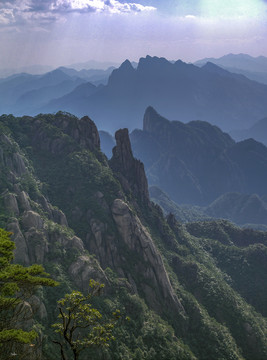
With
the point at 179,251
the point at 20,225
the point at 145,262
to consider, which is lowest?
the point at 179,251

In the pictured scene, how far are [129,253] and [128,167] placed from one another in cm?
3405

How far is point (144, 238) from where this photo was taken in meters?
71.3

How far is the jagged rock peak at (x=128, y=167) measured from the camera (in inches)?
3821

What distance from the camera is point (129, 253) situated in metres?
69.9

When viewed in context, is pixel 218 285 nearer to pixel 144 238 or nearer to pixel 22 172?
pixel 144 238

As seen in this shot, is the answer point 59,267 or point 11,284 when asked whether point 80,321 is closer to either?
point 11,284

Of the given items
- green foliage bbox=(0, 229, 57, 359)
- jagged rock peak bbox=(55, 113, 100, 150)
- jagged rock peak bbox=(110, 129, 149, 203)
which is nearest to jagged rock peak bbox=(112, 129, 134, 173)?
jagged rock peak bbox=(110, 129, 149, 203)

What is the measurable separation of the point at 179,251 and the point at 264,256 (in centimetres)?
3372

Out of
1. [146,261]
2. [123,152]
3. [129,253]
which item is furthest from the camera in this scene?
[123,152]

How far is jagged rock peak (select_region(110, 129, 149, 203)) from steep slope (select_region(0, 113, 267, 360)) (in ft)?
0.93

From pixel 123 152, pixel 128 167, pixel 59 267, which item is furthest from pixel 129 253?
pixel 123 152

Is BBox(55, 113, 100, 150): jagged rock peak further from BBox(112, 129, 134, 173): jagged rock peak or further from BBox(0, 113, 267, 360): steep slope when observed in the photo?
BBox(112, 129, 134, 173): jagged rock peak

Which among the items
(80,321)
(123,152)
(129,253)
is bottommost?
(129,253)

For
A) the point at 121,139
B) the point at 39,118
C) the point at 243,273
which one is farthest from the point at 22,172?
the point at 243,273
